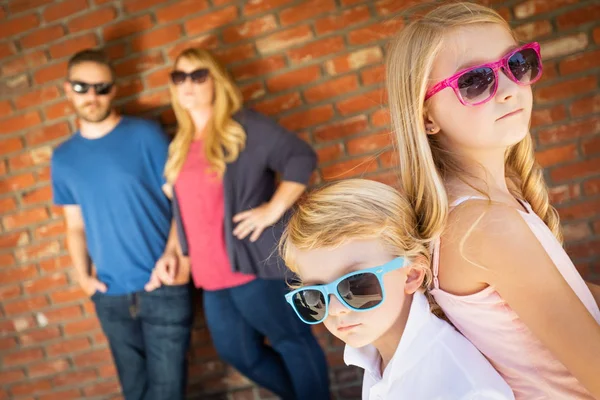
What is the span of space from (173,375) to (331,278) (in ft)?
7.16

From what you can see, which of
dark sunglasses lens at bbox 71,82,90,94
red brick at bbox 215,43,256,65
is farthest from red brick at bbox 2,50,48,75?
red brick at bbox 215,43,256,65

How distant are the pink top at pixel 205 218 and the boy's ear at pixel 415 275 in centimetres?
168

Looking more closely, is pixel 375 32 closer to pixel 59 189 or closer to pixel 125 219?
pixel 125 219

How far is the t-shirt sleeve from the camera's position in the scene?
314cm

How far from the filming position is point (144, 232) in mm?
3051

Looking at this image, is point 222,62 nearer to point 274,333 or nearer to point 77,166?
point 77,166

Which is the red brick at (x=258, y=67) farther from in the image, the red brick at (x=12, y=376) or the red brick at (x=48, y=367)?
the red brick at (x=12, y=376)

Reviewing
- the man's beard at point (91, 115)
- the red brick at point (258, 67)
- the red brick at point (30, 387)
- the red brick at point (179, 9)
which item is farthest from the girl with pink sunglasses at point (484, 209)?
the red brick at point (30, 387)

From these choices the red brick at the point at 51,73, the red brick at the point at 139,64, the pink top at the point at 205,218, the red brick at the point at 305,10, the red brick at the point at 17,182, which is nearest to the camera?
the pink top at the point at 205,218

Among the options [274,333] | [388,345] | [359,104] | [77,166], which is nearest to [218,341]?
[274,333]

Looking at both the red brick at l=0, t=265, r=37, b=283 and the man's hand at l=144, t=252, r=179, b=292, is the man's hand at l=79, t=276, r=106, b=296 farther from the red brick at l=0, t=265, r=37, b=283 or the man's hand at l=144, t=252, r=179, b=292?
the red brick at l=0, t=265, r=37, b=283

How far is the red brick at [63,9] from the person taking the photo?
3.23 m

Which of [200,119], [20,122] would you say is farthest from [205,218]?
[20,122]

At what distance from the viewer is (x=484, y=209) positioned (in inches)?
47.3
